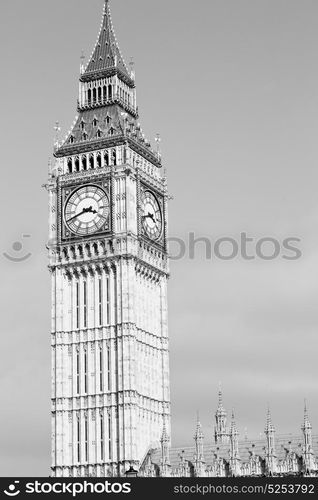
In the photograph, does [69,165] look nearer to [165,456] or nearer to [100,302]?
[100,302]

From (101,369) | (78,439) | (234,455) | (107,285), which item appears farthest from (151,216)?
(234,455)

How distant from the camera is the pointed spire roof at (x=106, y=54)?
13988 cm

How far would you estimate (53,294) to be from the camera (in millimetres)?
134125

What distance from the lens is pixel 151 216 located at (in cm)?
13712

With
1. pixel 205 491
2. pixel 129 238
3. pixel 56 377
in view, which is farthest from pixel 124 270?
pixel 205 491

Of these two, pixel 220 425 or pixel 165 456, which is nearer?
pixel 165 456

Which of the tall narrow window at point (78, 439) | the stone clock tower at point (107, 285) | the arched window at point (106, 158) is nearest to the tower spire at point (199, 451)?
the stone clock tower at point (107, 285)

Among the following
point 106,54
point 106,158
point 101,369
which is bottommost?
point 101,369

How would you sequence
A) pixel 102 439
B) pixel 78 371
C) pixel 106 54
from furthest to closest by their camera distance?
pixel 106 54 → pixel 78 371 → pixel 102 439

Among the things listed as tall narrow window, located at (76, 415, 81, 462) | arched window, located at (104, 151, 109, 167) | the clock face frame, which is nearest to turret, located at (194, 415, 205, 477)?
tall narrow window, located at (76, 415, 81, 462)

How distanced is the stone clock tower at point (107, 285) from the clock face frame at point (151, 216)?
0.16 m

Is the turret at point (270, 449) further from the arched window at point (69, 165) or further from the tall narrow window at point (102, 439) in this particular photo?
the arched window at point (69, 165)

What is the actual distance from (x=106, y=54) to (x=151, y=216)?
17647 mm

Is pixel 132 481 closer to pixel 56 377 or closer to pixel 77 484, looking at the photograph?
pixel 77 484
